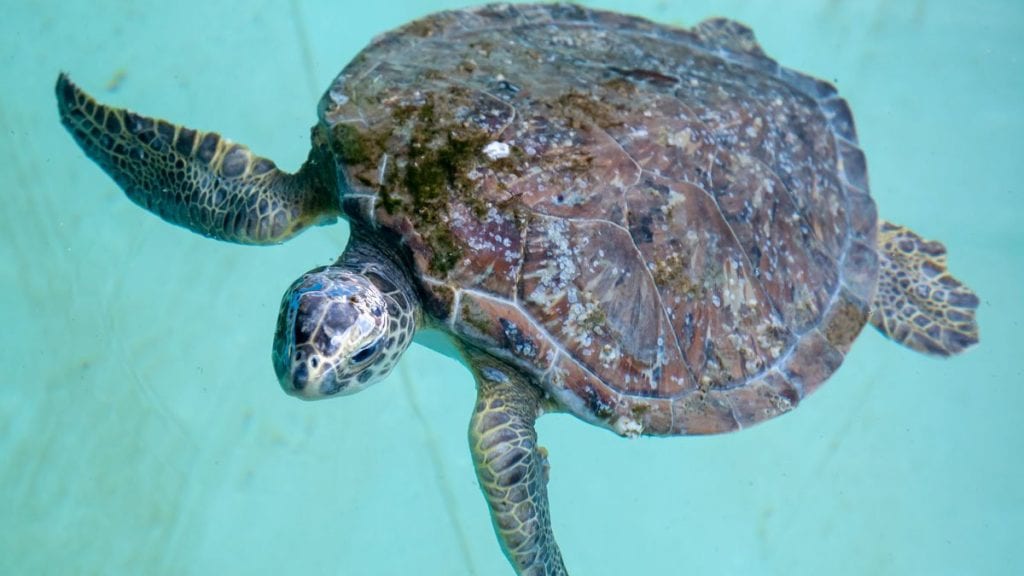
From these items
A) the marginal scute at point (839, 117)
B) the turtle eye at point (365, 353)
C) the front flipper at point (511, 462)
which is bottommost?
the front flipper at point (511, 462)

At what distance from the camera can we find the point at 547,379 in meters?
2.93

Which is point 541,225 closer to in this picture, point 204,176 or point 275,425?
point 204,176

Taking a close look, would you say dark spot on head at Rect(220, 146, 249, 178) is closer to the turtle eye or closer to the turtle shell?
the turtle shell

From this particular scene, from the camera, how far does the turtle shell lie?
2.85 m

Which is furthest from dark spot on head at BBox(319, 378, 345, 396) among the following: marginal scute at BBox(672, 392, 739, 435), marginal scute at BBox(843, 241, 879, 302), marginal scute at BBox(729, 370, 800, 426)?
marginal scute at BBox(843, 241, 879, 302)

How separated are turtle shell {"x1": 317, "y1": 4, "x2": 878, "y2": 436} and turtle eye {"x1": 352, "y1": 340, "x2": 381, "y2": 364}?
29cm

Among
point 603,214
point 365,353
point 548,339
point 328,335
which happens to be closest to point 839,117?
point 603,214

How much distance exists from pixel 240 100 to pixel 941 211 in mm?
5537

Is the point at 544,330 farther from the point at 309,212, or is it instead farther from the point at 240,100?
the point at 240,100

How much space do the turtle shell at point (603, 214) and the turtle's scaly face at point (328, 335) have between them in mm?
269

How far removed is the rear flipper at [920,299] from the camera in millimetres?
4266

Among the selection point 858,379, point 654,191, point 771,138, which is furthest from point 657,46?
point 858,379

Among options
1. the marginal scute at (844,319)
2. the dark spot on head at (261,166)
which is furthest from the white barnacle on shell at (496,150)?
the marginal scute at (844,319)

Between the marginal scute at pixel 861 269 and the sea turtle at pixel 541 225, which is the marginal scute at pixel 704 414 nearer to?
the sea turtle at pixel 541 225
